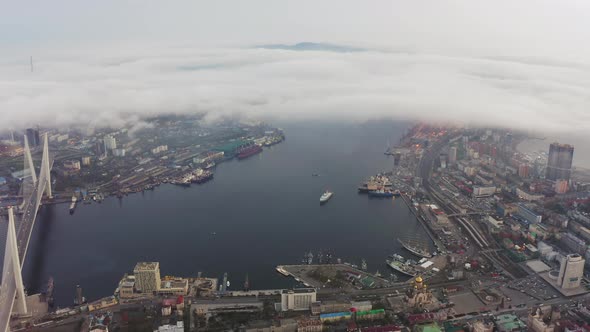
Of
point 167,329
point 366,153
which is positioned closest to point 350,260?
point 167,329

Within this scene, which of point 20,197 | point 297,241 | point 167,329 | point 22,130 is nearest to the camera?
point 167,329

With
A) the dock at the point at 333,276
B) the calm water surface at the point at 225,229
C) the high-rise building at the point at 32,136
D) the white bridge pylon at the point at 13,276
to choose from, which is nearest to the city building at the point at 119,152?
the high-rise building at the point at 32,136

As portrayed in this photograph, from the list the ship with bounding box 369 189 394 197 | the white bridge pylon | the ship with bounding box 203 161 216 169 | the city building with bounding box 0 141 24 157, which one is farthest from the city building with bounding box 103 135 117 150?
the ship with bounding box 369 189 394 197

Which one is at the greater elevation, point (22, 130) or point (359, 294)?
point (22, 130)

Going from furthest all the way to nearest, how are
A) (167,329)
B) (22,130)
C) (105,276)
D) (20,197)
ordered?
(22,130), (20,197), (105,276), (167,329)

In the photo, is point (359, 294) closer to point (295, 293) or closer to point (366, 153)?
point (295, 293)

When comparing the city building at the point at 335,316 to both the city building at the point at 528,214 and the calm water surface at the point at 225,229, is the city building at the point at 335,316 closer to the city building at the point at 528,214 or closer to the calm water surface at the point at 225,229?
the calm water surface at the point at 225,229

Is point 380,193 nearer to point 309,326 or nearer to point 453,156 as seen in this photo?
point 453,156
